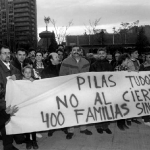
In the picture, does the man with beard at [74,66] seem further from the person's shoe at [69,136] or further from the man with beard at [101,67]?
the man with beard at [101,67]

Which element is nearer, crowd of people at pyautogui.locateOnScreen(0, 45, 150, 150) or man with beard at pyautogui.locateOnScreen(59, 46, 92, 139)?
crowd of people at pyautogui.locateOnScreen(0, 45, 150, 150)

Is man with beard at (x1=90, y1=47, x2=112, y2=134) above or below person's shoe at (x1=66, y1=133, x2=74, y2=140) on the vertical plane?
above

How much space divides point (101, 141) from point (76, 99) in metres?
0.87

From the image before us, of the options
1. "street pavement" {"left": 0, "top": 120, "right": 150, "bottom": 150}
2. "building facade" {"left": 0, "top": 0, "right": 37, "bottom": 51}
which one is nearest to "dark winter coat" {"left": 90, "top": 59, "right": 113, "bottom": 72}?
"street pavement" {"left": 0, "top": 120, "right": 150, "bottom": 150}

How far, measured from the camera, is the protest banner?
3.92 meters

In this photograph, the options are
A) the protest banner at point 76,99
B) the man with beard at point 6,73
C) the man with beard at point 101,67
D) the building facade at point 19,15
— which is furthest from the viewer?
the building facade at point 19,15

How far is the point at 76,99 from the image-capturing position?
421cm

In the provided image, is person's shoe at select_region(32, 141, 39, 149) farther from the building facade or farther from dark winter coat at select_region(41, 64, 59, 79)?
the building facade

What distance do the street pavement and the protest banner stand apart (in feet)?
1.18

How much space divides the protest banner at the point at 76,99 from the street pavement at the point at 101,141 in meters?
0.36

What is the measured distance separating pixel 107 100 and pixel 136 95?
0.64 meters

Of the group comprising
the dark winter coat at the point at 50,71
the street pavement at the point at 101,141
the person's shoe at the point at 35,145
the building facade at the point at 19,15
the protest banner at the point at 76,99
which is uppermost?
the building facade at the point at 19,15

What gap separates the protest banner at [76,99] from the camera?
392cm

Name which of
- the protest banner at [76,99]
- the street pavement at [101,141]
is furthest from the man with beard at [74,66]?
the protest banner at [76,99]
